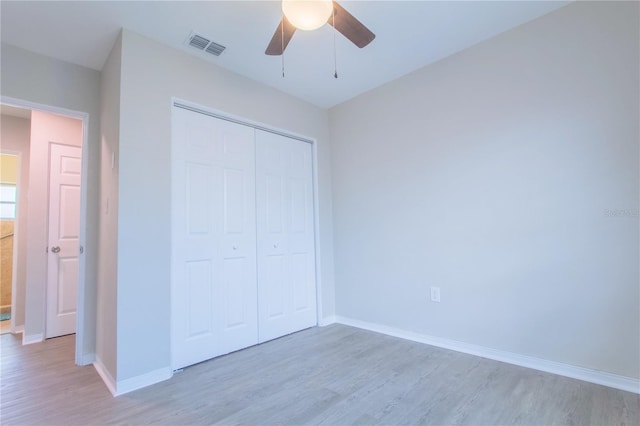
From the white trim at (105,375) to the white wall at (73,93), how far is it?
172mm

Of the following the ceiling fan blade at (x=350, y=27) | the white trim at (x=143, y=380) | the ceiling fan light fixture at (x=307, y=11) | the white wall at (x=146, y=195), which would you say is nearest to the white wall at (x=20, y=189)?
the white wall at (x=146, y=195)

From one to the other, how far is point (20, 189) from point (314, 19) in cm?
403

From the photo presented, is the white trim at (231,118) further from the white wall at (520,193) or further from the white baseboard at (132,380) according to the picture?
the white baseboard at (132,380)

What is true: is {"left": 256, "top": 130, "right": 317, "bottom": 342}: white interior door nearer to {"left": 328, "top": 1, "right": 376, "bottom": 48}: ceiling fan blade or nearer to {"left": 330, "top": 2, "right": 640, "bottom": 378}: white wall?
{"left": 330, "top": 2, "right": 640, "bottom": 378}: white wall

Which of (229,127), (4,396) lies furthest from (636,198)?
(4,396)

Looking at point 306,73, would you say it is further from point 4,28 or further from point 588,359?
point 588,359

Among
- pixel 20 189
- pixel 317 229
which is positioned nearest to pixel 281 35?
pixel 317 229

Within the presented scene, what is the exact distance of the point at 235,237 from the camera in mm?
2699

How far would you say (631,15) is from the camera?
1846 mm

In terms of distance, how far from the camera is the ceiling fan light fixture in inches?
54.1

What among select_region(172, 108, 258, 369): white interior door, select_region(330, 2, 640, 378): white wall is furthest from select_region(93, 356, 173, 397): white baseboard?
select_region(330, 2, 640, 378): white wall

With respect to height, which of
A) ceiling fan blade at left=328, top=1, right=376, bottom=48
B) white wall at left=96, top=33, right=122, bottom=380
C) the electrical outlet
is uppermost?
ceiling fan blade at left=328, top=1, right=376, bottom=48

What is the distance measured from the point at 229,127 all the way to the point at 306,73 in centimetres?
88

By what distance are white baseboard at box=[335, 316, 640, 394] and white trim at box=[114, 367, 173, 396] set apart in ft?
6.35
